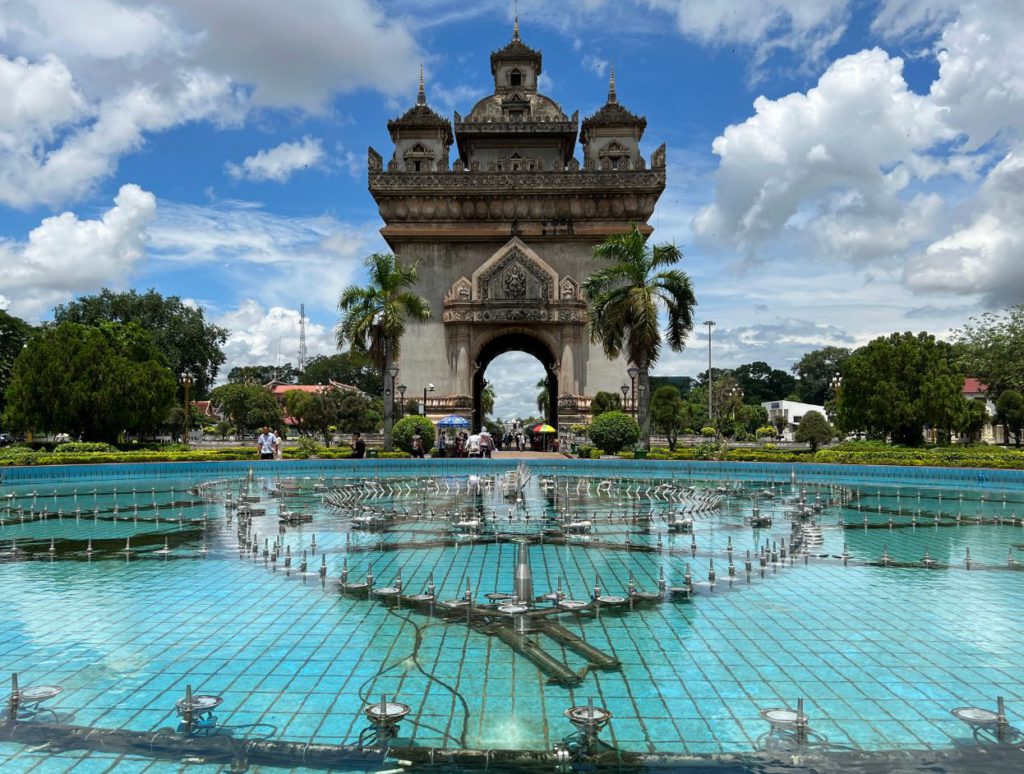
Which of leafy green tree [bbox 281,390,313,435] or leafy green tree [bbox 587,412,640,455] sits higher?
leafy green tree [bbox 281,390,313,435]

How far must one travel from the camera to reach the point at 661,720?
4945mm

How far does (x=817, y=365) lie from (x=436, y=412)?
75469 millimetres

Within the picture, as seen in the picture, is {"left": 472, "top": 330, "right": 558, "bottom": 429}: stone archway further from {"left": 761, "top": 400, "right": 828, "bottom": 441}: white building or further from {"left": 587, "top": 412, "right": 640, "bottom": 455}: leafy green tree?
{"left": 761, "top": 400, "right": 828, "bottom": 441}: white building

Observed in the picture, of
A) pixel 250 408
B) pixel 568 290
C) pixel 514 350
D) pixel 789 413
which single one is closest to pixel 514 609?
pixel 568 290

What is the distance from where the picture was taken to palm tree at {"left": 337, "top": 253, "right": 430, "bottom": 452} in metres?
29.7

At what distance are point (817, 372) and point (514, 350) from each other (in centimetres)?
6787

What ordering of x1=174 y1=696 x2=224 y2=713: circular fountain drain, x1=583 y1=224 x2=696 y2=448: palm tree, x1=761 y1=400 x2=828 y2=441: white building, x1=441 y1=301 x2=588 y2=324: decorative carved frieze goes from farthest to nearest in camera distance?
x1=761 y1=400 x2=828 y2=441: white building, x1=441 y1=301 x2=588 y2=324: decorative carved frieze, x1=583 y1=224 x2=696 y2=448: palm tree, x1=174 y1=696 x2=224 y2=713: circular fountain drain

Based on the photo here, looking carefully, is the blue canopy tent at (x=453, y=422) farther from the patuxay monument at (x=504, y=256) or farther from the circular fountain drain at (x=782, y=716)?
the circular fountain drain at (x=782, y=716)

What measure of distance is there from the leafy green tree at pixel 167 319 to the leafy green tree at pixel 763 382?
70.1 m

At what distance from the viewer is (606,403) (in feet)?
119

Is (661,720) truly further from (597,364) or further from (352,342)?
(597,364)

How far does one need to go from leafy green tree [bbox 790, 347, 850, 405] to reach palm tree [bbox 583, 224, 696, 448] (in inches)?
3039

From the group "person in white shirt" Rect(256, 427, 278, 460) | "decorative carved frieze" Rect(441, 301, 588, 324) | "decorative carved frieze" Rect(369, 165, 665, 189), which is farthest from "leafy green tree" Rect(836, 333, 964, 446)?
"person in white shirt" Rect(256, 427, 278, 460)

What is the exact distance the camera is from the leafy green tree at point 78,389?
29.7 meters
